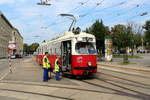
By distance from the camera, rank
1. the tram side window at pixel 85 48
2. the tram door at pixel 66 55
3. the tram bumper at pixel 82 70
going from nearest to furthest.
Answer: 1. the tram bumper at pixel 82 70
2. the tram side window at pixel 85 48
3. the tram door at pixel 66 55

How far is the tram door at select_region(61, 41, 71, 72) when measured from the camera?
1603cm

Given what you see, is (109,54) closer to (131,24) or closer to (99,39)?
(99,39)

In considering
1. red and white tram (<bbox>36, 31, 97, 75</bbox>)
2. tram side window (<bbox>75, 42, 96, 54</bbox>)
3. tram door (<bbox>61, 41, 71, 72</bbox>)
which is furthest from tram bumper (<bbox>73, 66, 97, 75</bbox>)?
tram side window (<bbox>75, 42, 96, 54</bbox>)

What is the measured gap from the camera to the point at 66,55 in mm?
16453

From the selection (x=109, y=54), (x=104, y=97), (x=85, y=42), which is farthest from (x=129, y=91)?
(x=109, y=54)

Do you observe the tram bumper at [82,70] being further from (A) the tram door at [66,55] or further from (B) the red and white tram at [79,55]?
(A) the tram door at [66,55]

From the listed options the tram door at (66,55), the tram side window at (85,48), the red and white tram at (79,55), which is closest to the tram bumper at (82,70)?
the red and white tram at (79,55)

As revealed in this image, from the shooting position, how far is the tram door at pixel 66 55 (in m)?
16.0

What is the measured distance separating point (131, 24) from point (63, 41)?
56315 millimetres

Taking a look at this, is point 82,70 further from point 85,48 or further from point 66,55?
point 66,55

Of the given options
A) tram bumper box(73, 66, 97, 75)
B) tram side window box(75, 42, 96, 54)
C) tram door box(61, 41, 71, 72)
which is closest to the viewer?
tram bumper box(73, 66, 97, 75)

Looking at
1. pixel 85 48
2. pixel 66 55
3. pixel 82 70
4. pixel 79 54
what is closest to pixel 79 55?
pixel 79 54

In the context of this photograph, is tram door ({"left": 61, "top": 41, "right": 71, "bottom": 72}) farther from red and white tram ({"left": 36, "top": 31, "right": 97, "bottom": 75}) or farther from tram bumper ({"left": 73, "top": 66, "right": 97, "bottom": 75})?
tram bumper ({"left": 73, "top": 66, "right": 97, "bottom": 75})

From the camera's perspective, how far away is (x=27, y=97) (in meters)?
9.78
